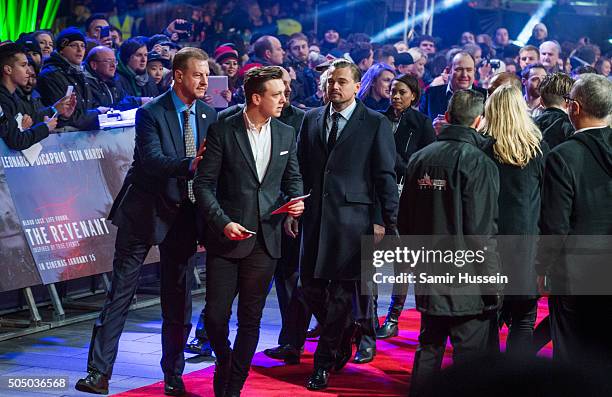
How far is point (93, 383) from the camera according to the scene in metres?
5.82

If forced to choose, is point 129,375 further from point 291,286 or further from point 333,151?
point 333,151

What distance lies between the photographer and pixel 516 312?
6000 mm

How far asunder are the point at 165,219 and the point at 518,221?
208cm

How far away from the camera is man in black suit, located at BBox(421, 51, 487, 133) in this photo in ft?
28.4

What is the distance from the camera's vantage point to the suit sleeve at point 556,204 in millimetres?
4836

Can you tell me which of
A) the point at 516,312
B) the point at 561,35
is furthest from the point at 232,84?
the point at 561,35

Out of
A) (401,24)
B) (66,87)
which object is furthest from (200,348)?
(401,24)

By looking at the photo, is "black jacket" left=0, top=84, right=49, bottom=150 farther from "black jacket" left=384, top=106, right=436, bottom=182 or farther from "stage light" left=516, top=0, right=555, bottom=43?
"stage light" left=516, top=0, right=555, bottom=43

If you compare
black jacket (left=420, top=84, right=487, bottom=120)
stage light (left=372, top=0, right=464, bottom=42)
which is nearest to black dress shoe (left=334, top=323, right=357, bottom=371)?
black jacket (left=420, top=84, right=487, bottom=120)

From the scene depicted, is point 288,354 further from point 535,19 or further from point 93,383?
point 535,19

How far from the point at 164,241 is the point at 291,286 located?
1.59 meters

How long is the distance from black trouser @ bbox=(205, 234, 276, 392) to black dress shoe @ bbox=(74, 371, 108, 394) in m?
0.82

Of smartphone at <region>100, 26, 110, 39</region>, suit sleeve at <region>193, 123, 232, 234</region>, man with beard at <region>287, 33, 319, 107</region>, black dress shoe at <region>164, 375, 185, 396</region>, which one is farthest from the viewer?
man with beard at <region>287, 33, 319, 107</region>

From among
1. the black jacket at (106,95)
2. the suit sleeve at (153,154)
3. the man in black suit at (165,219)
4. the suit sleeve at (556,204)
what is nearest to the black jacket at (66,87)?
the black jacket at (106,95)
